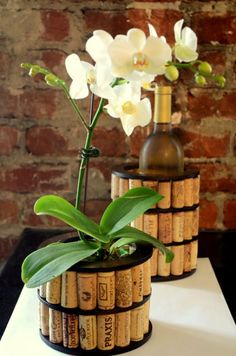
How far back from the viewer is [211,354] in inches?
28.2

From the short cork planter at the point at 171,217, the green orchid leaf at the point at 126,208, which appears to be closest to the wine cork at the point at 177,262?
the short cork planter at the point at 171,217

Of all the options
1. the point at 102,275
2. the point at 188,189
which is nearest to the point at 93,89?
Answer: the point at 102,275

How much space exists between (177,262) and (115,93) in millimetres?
406

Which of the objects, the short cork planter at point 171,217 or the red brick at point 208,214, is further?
the red brick at point 208,214

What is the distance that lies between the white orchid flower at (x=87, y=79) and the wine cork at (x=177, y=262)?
386 millimetres

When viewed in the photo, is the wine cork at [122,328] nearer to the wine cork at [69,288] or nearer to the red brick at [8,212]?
the wine cork at [69,288]

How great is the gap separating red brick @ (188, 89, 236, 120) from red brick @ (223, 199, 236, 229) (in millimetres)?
201

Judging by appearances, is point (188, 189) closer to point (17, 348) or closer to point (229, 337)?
point (229, 337)

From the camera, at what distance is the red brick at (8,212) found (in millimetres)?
1212

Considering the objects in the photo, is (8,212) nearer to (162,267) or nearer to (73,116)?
(73,116)

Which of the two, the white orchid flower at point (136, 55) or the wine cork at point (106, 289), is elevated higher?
the white orchid flower at point (136, 55)

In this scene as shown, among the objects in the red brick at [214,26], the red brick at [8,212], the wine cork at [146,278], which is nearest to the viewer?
the wine cork at [146,278]

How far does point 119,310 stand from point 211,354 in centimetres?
14

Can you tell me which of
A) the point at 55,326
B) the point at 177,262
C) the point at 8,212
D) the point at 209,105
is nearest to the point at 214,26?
the point at 209,105
